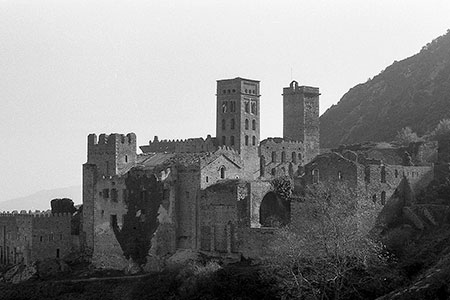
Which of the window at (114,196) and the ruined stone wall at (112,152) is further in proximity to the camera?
the ruined stone wall at (112,152)

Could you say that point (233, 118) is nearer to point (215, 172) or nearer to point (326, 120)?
point (215, 172)

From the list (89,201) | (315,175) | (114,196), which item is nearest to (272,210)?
(315,175)

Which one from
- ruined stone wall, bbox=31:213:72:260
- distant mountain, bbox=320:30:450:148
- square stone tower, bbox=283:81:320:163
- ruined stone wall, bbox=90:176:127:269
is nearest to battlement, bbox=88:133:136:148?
ruined stone wall, bbox=90:176:127:269

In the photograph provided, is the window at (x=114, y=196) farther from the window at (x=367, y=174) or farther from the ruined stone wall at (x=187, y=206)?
the window at (x=367, y=174)

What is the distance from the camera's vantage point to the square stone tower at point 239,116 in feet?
280

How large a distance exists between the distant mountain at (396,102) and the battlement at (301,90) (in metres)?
10.9

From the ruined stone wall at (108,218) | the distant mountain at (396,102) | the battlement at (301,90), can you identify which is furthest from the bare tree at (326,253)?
the distant mountain at (396,102)

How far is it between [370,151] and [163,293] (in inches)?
825

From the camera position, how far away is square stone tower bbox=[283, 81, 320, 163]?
92125mm

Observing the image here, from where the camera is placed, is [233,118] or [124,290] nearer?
[124,290]

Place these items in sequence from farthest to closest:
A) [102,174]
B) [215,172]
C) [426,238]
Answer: [102,174] < [215,172] < [426,238]

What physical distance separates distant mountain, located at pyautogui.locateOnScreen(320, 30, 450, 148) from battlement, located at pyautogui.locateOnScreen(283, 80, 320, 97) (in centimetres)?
1094

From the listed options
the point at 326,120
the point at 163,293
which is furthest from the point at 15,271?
the point at 326,120

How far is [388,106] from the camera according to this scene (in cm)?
11075
